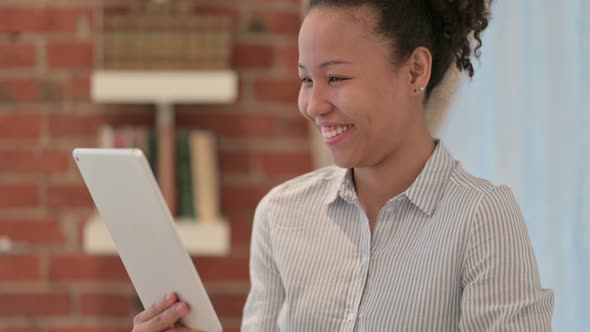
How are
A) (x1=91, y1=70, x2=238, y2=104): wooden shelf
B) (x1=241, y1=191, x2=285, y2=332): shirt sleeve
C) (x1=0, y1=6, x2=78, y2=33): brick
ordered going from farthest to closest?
(x1=0, y1=6, x2=78, y2=33): brick
(x1=91, y1=70, x2=238, y2=104): wooden shelf
(x1=241, y1=191, x2=285, y2=332): shirt sleeve

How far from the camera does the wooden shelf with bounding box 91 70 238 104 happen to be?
242 centimetres

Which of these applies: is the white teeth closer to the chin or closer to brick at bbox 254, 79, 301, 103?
the chin

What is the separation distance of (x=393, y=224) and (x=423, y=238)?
0.21ft

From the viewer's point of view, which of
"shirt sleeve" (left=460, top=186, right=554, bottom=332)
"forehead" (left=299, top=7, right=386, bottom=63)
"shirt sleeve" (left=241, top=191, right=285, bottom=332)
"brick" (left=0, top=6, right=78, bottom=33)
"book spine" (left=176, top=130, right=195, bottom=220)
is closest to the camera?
"shirt sleeve" (left=460, top=186, right=554, bottom=332)

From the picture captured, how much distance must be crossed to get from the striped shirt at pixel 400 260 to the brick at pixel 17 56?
135 cm

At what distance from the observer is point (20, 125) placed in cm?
268

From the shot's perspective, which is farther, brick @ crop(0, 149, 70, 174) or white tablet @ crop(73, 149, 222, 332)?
brick @ crop(0, 149, 70, 174)

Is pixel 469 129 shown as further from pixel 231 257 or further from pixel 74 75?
pixel 74 75

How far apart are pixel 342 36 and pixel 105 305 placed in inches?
63.0

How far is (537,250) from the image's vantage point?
5.28ft

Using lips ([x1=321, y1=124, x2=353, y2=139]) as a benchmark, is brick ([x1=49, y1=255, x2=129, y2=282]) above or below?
below

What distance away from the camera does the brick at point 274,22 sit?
8.82 feet

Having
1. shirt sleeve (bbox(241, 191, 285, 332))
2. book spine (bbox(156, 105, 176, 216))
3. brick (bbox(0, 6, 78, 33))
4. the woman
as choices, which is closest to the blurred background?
brick (bbox(0, 6, 78, 33))

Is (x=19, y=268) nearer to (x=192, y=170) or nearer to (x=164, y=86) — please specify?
(x=192, y=170)
